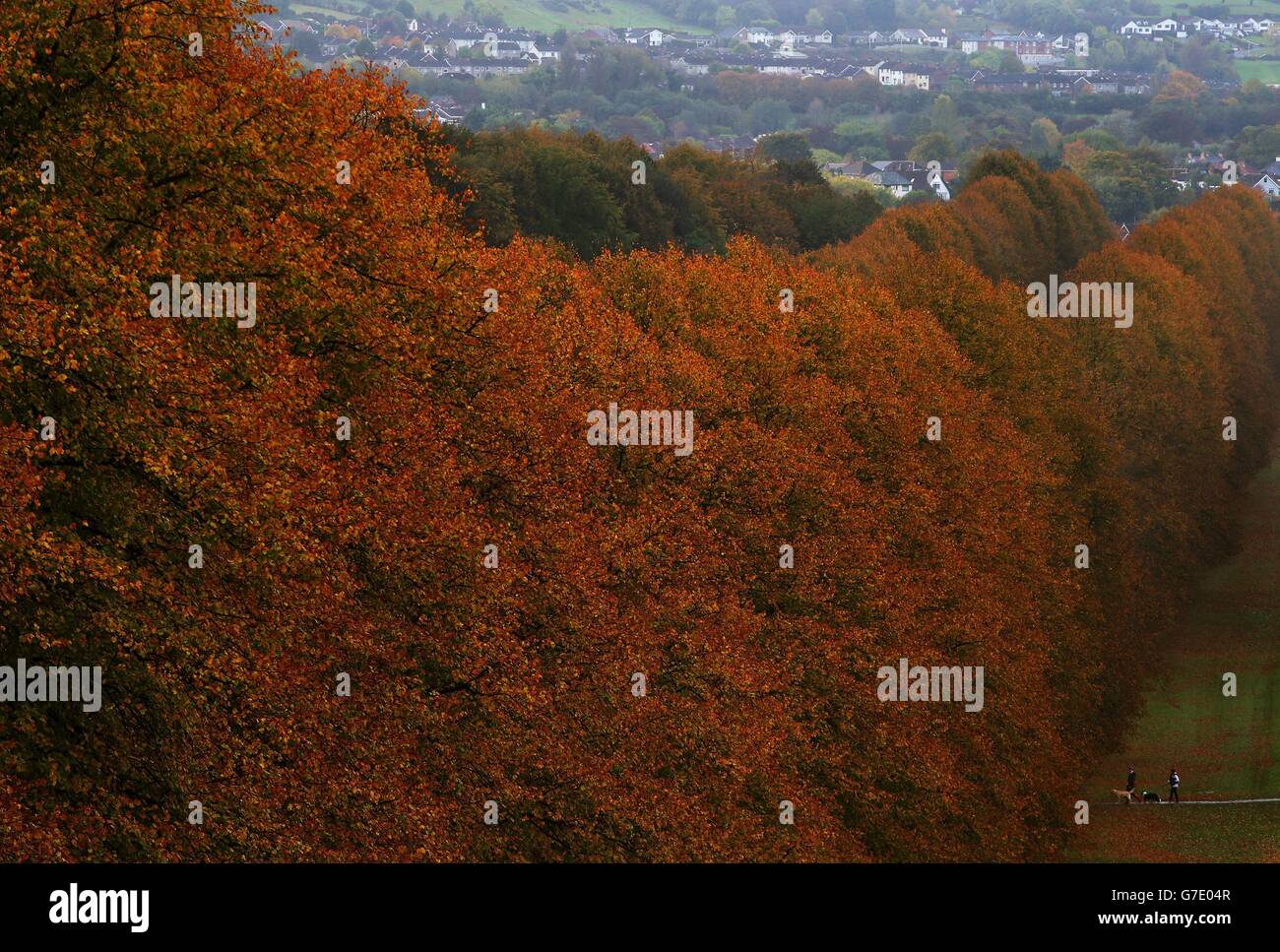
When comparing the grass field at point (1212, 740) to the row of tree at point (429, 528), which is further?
the grass field at point (1212, 740)

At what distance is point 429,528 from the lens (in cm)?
3048

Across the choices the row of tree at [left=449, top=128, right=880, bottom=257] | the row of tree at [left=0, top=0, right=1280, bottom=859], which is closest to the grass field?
the row of tree at [left=0, top=0, right=1280, bottom=859]

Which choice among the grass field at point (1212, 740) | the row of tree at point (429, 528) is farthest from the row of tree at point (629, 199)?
the row of tree at point (429, 528)

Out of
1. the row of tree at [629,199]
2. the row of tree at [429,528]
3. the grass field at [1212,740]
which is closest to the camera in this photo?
the row of tree at [429,528]

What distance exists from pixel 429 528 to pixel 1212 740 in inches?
1973

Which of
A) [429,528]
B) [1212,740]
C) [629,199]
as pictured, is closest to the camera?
[429,528]

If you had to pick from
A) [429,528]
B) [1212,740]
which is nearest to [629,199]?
[1212,740]

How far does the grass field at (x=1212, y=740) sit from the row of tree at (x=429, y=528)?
346 centimetres

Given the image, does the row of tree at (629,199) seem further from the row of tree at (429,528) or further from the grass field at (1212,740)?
the row of tree at (429,528)

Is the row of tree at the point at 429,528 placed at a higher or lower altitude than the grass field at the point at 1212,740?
higher

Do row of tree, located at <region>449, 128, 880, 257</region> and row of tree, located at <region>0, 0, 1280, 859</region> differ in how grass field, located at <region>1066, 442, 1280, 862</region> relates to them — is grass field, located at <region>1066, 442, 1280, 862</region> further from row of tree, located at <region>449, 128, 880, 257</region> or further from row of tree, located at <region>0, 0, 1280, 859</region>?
row of tree, located at <region>449, 128, 880, 257</region>

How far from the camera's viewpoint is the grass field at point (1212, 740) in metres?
57.7

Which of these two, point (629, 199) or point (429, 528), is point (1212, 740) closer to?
point (429, 528)

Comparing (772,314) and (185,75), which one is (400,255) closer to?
(185,75)
